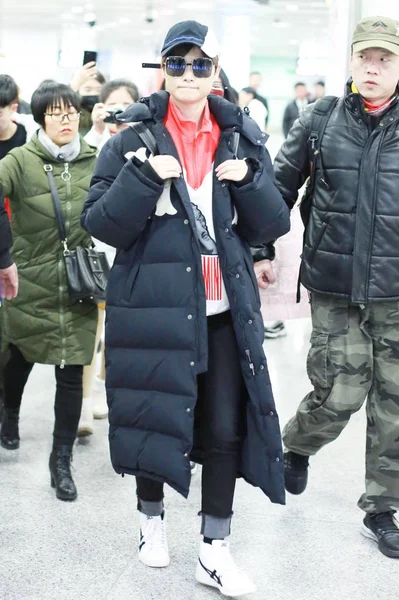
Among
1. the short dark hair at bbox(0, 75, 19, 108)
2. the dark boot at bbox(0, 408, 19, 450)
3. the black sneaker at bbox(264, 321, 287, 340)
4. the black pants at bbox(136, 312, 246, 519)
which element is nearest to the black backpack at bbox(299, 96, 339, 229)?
the black pants at bbox(136, 312, 246, 519)

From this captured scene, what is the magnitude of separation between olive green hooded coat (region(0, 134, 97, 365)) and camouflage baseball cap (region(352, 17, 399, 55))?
1251 mm

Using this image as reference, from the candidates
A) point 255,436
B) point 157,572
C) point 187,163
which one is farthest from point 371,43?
point 157,572

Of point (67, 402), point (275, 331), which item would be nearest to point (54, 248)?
point (67, 402)

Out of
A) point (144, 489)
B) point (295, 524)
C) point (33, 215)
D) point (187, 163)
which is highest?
point (187, 163)

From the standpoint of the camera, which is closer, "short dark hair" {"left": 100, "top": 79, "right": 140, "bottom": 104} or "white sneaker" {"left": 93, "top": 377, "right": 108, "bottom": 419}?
"white sneaker" {"left": 93, "top": 377, "right": 108, "bottom": 419}

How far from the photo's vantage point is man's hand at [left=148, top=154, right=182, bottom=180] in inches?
98.7

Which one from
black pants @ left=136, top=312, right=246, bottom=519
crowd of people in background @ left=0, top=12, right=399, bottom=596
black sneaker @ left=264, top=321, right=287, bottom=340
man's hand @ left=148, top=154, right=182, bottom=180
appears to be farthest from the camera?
black sneaker @ left=264, top=321, right=287, bottom=340

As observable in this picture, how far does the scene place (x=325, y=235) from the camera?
3.06 meters

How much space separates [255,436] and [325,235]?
2.49 ft

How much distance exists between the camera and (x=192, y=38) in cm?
254

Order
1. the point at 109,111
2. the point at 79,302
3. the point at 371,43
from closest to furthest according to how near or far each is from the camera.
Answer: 1. the point at 371,43
2. the point at 79,302
3. the point at 109,111

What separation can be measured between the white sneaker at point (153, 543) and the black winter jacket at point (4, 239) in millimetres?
1037

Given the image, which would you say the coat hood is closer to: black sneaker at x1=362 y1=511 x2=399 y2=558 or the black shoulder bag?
the black shoulder bag

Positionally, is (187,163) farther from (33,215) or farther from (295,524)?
(295,524)
